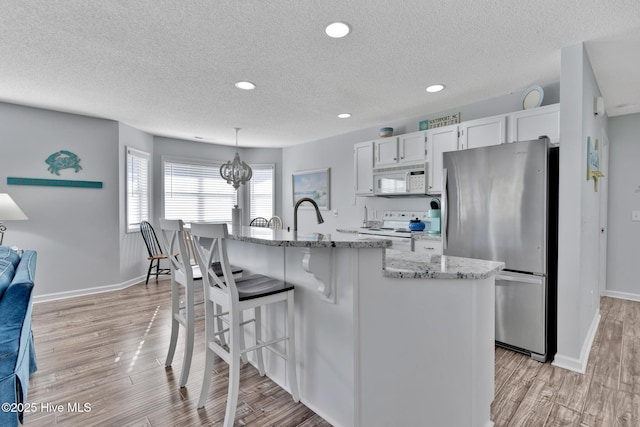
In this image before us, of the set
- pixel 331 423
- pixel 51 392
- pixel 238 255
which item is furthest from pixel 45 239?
pixel 331 423

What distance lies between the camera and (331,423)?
5.49 feet

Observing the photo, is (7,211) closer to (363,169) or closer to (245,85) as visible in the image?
(245,85)

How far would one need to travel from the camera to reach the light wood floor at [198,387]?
5.77ft

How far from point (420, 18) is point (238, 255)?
2110mm

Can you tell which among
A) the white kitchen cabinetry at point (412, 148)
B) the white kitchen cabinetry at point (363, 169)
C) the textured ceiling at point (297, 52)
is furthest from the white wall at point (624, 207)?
the white kitchen cabinetry at point (363, 169)

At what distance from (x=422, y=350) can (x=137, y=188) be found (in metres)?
5.02

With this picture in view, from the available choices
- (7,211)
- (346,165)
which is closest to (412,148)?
(346,165)

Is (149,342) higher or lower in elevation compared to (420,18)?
lower

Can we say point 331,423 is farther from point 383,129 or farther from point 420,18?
point 383,129

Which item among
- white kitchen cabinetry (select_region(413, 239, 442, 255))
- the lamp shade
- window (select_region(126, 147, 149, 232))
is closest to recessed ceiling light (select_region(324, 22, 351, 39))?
white kitchen cabinetry (select_region(413, 239, 442, 255))

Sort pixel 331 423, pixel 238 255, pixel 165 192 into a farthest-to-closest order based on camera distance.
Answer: pixel 165 192
pixel 238 255
pixel 331 423

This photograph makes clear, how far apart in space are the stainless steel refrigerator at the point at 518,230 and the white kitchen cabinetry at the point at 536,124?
31 centimetres

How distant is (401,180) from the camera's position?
403cm

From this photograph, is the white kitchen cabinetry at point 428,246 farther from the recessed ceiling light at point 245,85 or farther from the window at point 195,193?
the window at point 195,193
